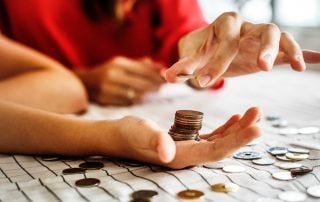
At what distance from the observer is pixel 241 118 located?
0.74 metres

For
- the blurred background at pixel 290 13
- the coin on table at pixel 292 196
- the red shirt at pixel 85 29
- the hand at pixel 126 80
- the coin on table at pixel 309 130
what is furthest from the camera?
the blurred background at pixel 290 13

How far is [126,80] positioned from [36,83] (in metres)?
0.28

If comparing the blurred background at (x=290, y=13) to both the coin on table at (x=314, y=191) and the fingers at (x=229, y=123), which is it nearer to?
the fingers at (x=229, y=123)

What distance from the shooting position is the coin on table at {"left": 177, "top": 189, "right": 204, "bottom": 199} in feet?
2.06

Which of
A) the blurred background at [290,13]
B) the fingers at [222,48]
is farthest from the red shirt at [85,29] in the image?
the blurred background at [290,13]

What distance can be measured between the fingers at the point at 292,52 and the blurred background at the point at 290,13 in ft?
5.30

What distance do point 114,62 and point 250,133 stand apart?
780 mm

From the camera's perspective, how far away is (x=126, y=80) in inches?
53.4

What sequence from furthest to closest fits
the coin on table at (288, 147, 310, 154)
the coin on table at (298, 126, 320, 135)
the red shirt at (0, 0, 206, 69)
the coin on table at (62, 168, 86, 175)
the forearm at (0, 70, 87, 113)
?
the red shirt at (0, 0, 206, 69)
the forearm at (0, 70, 87, 113)
the coin on table at (298, 126, 320, 135)
the coin on table at (288, 147, 310, 154)
the coin on table at (62, 168, 86, 175)

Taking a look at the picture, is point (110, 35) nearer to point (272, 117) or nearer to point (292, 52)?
point (272, 117)

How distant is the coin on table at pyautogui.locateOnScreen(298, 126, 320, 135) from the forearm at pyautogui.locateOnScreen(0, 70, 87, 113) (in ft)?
1.88

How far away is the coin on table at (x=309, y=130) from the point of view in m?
1.00

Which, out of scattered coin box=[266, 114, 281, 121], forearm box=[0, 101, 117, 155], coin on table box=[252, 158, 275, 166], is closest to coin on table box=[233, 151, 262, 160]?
coin on table box=[252, 158, 275, 166]

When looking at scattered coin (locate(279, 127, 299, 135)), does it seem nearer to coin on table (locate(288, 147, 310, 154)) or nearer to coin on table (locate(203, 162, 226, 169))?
coin on table (locate(288, 147, 310, 154))
